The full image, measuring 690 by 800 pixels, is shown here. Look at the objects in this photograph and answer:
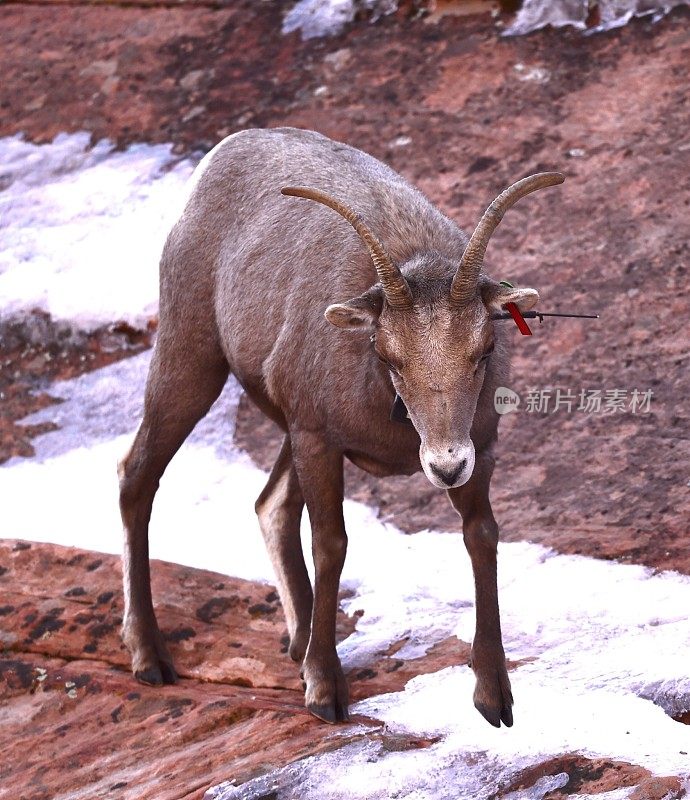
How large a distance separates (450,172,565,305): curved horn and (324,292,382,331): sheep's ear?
29cm

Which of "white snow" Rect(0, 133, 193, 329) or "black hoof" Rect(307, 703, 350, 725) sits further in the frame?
"white snow" Rect(0, 133, 193, 329)

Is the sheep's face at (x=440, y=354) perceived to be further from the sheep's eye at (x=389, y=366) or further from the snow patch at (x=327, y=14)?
the snow patch at (x=327, y=14)

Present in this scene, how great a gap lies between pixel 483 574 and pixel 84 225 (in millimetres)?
6070

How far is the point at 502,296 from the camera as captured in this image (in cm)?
436

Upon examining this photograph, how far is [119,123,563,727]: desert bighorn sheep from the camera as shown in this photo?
4.30 meters

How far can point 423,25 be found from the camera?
35.4ft

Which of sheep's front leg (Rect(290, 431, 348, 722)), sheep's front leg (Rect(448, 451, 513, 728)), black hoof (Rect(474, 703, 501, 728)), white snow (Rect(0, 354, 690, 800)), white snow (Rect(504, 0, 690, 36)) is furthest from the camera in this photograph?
white snow (Rect(504, 0, 690, 36))

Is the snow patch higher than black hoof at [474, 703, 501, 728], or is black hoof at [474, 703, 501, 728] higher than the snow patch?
the snow patch

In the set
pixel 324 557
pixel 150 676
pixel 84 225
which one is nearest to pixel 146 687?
pixel 150 676

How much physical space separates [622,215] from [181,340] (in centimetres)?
395

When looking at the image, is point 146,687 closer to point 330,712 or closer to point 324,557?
point 330,712

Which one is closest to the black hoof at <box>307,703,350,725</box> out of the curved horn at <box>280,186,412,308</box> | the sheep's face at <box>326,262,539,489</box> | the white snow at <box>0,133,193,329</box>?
the sheep's face at <box>326,262,539,489</box>

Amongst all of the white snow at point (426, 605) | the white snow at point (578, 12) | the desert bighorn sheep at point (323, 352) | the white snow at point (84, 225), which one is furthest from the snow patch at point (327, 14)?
the desert bighorn sheep at point (323, 352)

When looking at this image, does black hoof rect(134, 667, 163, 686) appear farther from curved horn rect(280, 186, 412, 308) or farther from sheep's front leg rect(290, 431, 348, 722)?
curved horn rect(280, 186, 412, 308)
